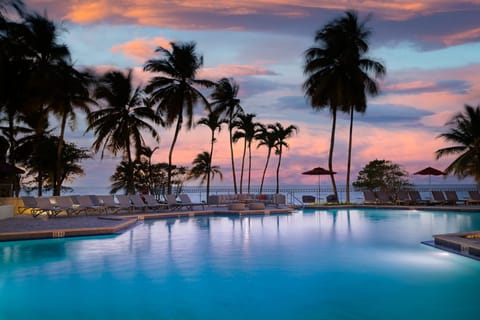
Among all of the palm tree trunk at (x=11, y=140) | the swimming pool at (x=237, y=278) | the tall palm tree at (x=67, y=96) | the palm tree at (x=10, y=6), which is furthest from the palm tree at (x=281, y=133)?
the palm tree at (x=10, y=6)

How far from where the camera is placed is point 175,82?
79.7 ft

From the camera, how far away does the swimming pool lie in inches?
218

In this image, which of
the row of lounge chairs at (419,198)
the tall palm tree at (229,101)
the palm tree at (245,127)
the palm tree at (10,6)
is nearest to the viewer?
the palm tree at (10,6)

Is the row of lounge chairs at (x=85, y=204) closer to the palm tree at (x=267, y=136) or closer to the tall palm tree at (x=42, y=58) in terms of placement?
the tall palm tree at (x=42, y=58)

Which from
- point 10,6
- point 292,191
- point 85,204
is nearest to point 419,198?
point 292,191

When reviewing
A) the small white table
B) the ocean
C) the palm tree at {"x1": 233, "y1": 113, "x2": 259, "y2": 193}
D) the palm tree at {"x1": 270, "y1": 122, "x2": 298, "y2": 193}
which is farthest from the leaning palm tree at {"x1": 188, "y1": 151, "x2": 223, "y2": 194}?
the small white table

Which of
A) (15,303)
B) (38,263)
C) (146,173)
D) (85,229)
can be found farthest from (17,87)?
(15,303)

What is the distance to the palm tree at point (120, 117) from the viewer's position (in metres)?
23.2

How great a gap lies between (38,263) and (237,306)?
4.66 metres

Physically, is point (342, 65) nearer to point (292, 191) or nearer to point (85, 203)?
point (292, 191)

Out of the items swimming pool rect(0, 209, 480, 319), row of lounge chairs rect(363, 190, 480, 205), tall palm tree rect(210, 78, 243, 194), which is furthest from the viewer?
tall palm tree rect(210, 78, 243, 194)

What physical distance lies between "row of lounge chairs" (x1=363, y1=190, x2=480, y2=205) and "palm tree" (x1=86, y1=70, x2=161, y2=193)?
11.9 m

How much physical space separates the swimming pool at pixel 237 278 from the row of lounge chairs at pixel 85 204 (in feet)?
17.7

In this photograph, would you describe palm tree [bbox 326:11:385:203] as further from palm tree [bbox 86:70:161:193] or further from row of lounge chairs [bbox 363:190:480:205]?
palm tree [bbox 86:70:161:193]
